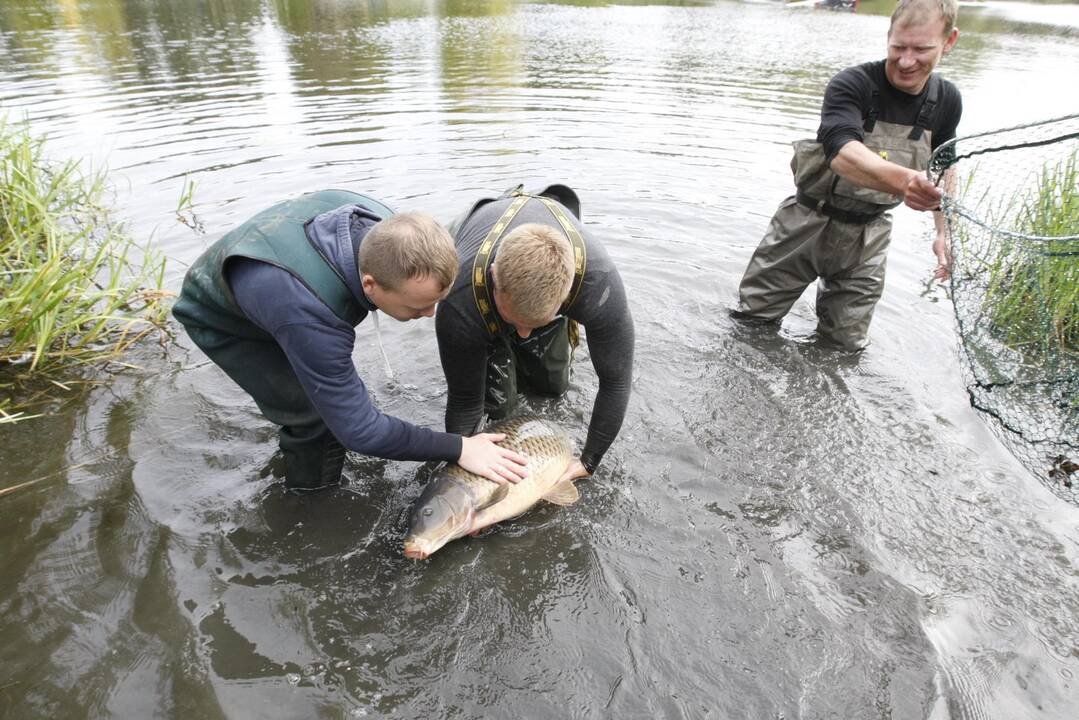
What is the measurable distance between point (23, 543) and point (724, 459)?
12.7ft

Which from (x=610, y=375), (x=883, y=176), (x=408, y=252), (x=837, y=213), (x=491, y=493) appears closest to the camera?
(x=408, y=252)

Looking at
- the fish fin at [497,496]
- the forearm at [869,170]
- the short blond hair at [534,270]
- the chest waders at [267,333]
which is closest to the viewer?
the short blond hair at [534,270]

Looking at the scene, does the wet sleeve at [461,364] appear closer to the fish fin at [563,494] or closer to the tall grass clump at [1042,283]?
the fish fin at [563,494]

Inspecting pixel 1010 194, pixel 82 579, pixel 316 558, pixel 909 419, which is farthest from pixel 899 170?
pixel 82 579

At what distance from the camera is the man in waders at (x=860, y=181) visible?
3.77 metres

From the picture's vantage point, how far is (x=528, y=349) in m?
4.07

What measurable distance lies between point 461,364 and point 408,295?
823 millimetres

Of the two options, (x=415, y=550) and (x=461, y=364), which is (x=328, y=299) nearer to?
(x=461, y=364)

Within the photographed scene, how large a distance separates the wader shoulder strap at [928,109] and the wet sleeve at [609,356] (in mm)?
2608

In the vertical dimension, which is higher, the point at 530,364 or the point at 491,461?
the point at 491,461

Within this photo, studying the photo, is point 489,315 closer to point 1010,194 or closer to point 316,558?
point 316,558

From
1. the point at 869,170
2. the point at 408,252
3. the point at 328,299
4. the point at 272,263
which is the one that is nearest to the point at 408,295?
the point at 408,252

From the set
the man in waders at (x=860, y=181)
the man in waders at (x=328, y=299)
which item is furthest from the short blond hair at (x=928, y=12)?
the man in waders at (x=328, y=299)

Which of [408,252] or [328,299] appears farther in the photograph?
[328,299]
